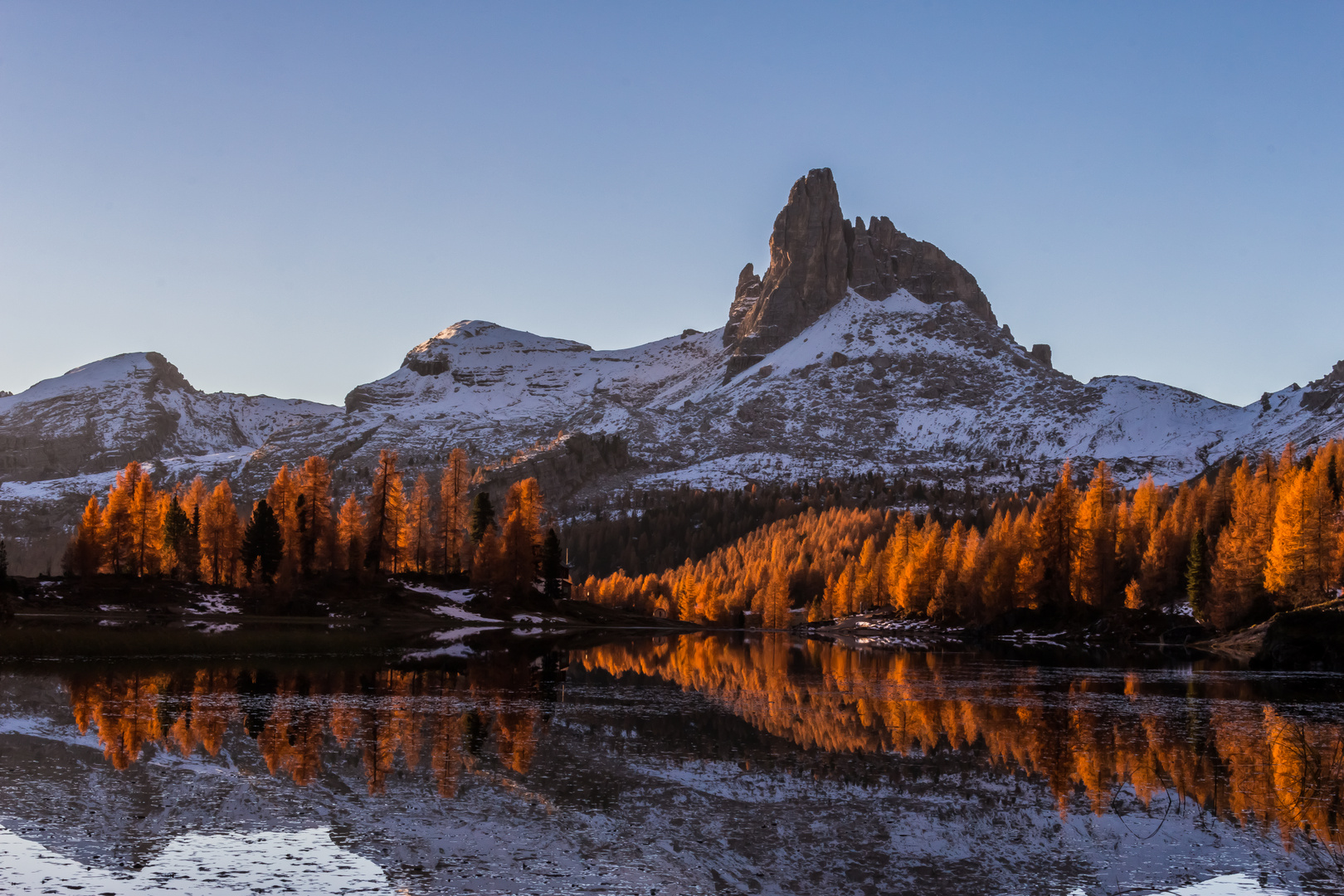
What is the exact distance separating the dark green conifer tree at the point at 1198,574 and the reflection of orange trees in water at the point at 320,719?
80558 millimetres

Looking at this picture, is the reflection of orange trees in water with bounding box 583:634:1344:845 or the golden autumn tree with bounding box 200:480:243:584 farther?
the golden autumn tree with bounding box 200:480:243:584

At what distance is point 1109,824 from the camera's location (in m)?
21.1

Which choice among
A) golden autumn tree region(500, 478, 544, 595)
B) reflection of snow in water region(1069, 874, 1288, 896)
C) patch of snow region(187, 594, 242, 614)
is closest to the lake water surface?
reflection of snow in water region(1069, 874, 1288, 896)

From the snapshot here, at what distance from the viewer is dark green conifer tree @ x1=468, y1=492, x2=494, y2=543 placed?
Answer: 378ft

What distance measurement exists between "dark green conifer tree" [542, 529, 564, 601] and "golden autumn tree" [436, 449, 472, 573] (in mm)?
10672

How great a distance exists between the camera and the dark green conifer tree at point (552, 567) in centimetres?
12231

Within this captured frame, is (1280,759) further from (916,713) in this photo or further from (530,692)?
(530,692)

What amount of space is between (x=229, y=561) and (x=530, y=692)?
77.0 meters

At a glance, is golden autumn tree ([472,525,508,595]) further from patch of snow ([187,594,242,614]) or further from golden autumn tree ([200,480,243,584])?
patch of snow ([187,594,242,614])

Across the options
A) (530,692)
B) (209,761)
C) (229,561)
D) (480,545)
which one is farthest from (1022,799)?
(229,561)

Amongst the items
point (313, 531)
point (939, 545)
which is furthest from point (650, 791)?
point (939, 545)

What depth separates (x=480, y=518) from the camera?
116 meters

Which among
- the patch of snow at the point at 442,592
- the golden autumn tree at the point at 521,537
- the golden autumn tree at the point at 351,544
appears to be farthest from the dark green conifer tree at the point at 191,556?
the golden autumn tree at the point at 521,537

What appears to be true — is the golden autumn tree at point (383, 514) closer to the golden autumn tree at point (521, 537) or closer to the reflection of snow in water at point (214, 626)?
the golden autumn tree at point (521, 537)
